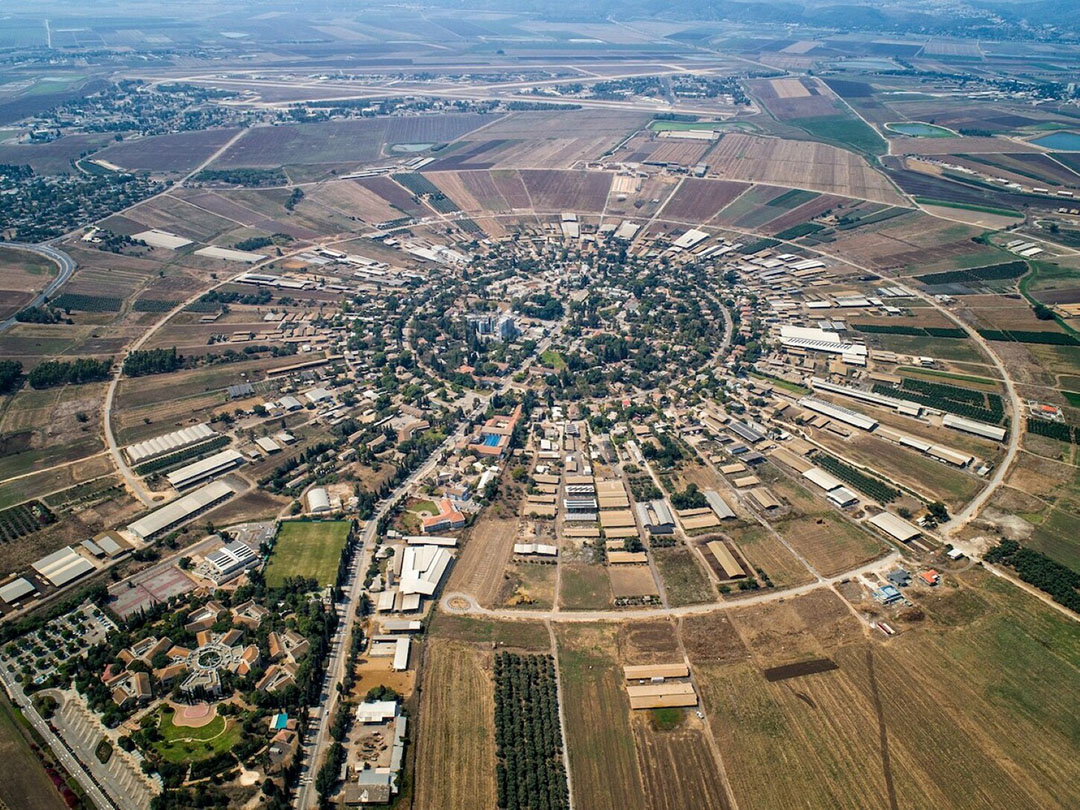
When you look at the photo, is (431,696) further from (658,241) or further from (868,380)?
(658,241)

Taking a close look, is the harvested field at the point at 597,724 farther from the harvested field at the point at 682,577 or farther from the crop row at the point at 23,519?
the crop row at the point at 23,519

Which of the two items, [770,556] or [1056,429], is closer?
[770,556]

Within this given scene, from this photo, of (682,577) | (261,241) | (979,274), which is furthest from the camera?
(261,241)

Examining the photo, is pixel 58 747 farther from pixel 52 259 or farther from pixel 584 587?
pixel 52 259

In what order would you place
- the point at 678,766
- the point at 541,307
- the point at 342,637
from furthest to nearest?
the point at 541,307 < the point at 342,637 < the point at 678,766

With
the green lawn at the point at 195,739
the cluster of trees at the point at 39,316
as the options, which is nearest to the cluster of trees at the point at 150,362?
the cluster of trees at the point at 39,316

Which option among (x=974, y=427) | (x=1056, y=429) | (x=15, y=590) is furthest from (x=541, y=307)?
(x=15, y=590)
